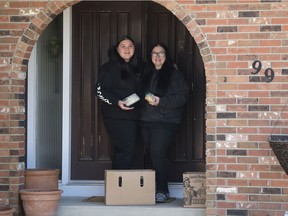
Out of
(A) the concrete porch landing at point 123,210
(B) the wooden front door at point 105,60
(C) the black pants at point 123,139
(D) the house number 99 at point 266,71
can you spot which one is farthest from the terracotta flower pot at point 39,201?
(D) the house number 99 at point 266,71

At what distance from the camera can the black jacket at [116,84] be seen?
8.13 metres

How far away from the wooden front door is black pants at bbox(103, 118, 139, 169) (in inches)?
16.2

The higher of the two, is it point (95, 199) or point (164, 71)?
point (164, 71)

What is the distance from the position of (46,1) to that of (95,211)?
7.42 ft

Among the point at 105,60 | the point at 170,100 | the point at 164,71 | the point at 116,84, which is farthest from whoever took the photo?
the point at 105,60

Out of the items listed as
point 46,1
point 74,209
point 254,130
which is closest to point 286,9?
point 254,130

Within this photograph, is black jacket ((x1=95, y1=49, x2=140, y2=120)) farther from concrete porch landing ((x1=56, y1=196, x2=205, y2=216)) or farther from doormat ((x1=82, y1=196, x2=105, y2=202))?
concrete porch landing ((x1=56, y1=196, x2=205, y2=216))

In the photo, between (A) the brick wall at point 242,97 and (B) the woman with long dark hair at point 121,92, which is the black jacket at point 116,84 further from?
(A) the brick wall at point 242,97

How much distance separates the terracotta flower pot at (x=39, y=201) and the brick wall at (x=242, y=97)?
1.60 meters

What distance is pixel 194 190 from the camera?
7566 mm

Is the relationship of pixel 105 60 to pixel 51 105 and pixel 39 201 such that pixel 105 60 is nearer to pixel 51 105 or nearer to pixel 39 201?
pixel 51 105

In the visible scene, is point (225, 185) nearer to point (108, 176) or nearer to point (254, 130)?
point (254, 130)

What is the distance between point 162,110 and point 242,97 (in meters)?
1.13

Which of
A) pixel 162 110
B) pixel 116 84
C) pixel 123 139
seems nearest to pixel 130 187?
pixel 123 139
